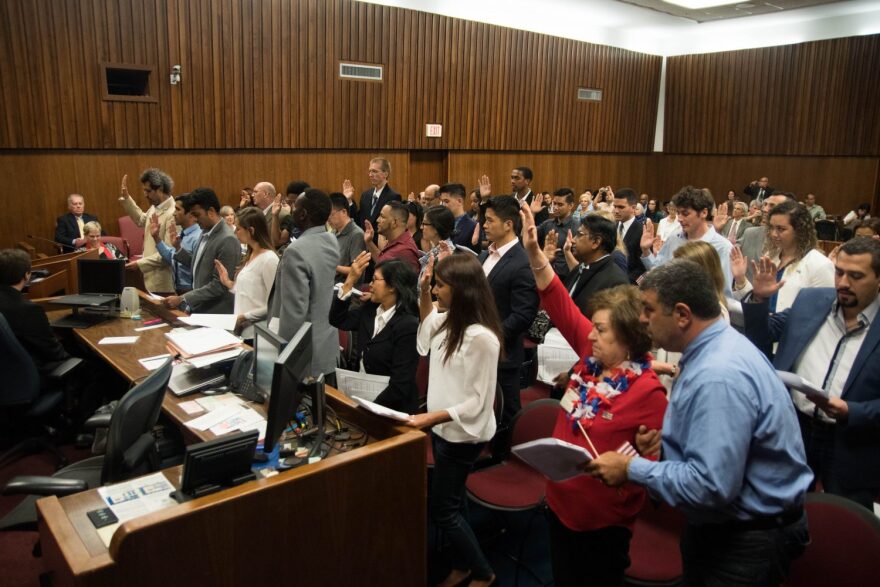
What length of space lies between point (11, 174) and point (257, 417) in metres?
6.94

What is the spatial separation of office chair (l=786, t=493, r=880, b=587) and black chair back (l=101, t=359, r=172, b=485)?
8.78 ft

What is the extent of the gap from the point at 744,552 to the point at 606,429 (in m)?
0.56

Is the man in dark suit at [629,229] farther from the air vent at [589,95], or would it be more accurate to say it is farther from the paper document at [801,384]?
the air vent at [589,95]

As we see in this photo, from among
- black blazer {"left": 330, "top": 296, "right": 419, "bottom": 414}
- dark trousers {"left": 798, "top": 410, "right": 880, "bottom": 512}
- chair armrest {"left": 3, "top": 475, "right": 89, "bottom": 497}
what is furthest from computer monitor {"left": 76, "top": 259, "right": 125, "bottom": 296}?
dark trousers {"left": 798, "top": 410, "right": 880, "bottom": 512}

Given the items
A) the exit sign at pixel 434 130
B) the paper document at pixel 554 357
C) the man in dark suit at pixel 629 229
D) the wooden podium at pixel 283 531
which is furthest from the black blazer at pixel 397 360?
the exit sign at pixel 434 130

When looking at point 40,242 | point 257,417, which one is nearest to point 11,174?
point 40,242

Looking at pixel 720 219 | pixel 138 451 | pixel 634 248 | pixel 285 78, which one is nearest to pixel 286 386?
pixel 138 451

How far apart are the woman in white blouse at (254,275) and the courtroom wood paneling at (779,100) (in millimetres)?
13227

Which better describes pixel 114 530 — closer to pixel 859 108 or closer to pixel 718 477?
pixel 718 477

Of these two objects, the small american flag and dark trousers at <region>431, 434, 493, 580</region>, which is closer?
the small american flag

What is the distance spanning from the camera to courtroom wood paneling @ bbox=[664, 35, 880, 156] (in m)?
12.9

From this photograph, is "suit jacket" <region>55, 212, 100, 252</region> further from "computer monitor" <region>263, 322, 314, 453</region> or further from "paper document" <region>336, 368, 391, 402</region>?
"computer monitor" <region>263, 322, 314, 453</region>

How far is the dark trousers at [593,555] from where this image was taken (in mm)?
2303

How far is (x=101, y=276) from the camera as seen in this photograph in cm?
498
